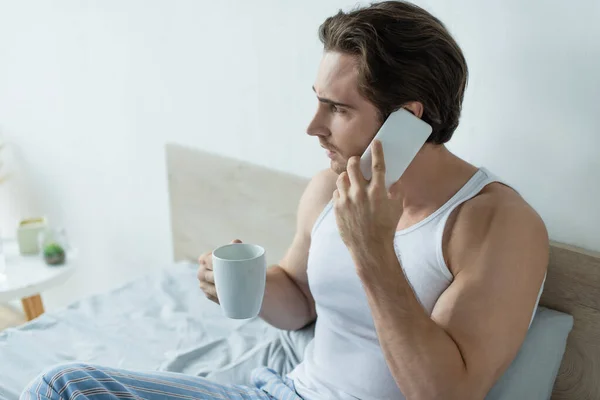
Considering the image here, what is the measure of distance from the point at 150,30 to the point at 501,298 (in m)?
1.37

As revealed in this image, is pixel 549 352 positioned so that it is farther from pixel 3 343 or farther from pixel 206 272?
pixel 3 343

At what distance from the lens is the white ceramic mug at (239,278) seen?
39.3 inches

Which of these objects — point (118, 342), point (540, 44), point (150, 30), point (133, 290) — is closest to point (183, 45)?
point (150, 30)

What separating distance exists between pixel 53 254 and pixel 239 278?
1304mm

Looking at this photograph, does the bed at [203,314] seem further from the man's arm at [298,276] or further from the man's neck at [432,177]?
the man's neck at [432,177]

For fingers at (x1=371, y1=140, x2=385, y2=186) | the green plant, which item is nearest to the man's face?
fingers at (x1=371, y1=140, x2=385, y2=186)

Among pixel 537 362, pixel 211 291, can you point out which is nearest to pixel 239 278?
pixel 211 291

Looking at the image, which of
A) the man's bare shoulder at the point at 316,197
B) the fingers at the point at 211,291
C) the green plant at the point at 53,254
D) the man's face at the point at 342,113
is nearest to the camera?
the man's face at the point at 342,113

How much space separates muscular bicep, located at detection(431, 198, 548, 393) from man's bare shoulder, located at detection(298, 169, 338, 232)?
1.14ft

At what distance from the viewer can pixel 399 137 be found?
97cm

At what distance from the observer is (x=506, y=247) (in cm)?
99

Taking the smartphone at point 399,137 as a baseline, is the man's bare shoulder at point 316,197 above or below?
below

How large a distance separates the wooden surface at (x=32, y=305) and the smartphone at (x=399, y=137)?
5.26 ft

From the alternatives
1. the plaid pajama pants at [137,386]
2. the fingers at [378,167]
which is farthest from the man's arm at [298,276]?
the fingers at [378,167]
